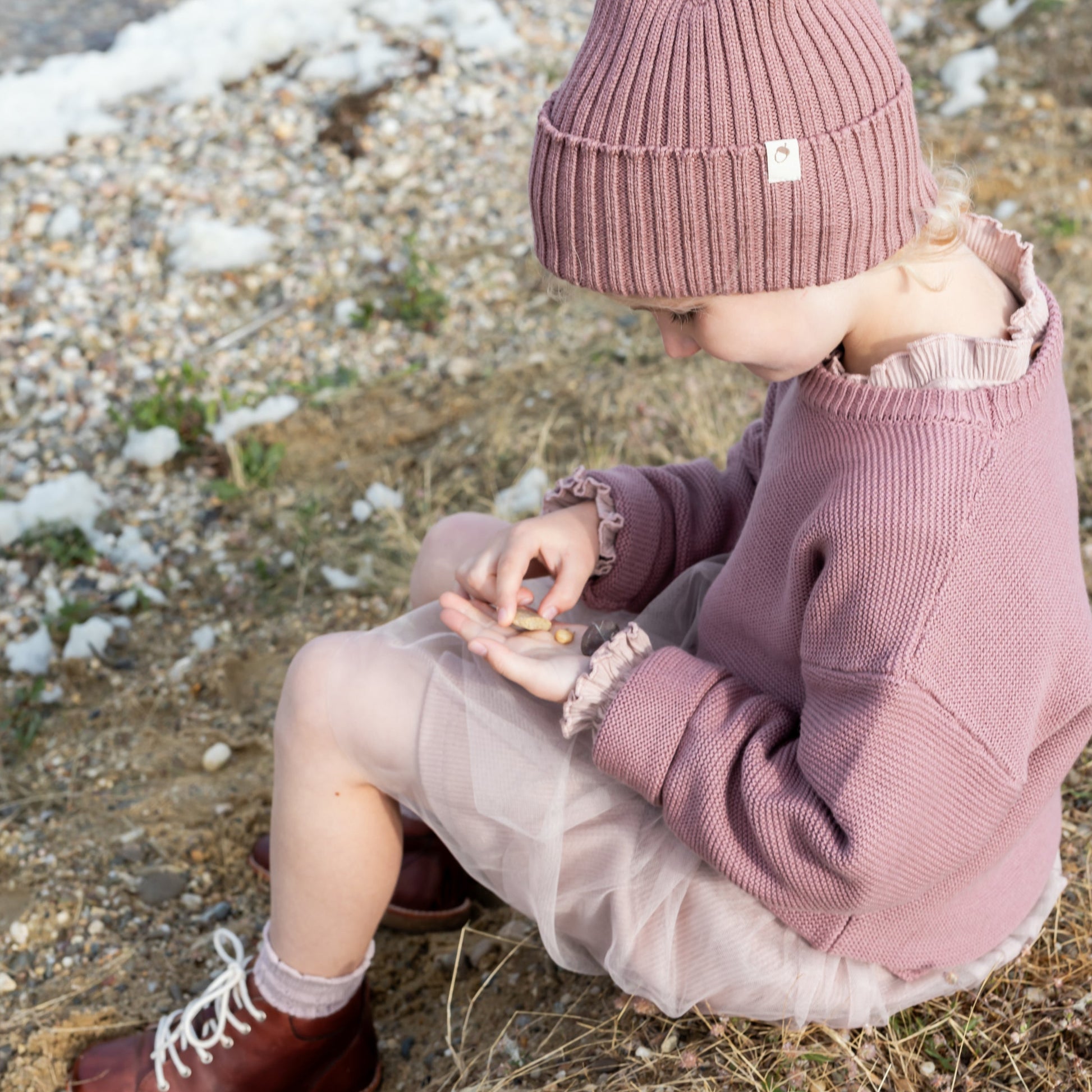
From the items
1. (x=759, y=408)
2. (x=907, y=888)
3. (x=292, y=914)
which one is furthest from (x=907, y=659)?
(x=759, y=408)

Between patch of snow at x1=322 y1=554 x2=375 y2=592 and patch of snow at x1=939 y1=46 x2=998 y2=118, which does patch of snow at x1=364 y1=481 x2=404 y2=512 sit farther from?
patch of snow at x1=939 y1=46 x2=998 y2=118

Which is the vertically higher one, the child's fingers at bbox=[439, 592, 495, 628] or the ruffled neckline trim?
the ruffled neckline trim

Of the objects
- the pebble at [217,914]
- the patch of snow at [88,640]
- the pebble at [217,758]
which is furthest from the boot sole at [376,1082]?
the patch of snow at [88,640]

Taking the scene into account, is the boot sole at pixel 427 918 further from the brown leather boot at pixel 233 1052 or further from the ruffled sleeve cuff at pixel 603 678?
the ruffled sleeve cuff at pixel 603 678

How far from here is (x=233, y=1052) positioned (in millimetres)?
2014

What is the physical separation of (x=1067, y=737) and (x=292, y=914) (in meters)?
1.15

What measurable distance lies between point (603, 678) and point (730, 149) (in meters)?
0.68

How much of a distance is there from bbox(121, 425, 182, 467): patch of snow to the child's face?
7.57 feet

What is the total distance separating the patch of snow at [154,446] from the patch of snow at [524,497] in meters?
1.01

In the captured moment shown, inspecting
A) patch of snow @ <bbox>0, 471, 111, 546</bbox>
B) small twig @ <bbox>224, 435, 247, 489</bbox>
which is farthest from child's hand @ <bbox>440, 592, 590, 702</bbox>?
patch of snow @ <bbox>0, 471, 111, 546</bbox>

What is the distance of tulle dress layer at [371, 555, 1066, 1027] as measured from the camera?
67.6 inches

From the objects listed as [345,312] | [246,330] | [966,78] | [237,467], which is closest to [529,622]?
[237,467]

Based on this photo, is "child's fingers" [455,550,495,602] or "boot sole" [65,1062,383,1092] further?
"boot sole" [65,1062,383,1092]

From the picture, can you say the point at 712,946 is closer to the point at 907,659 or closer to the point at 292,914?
the point at 907,659
